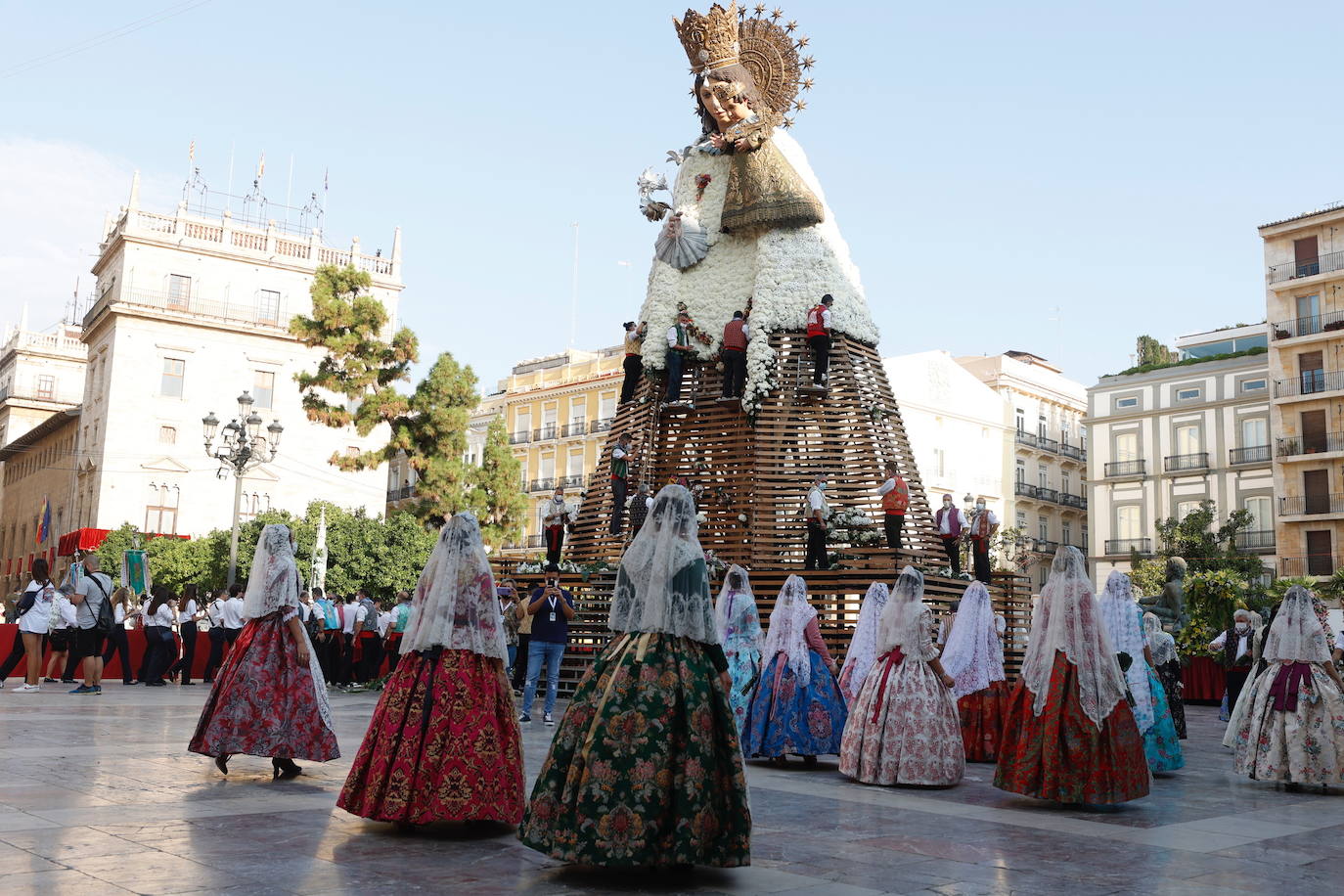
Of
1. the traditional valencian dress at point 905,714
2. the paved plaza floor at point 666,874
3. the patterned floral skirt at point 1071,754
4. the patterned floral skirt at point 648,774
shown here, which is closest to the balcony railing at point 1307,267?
the paved plaza floor at point 666,874

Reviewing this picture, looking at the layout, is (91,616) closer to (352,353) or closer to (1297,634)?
(1297,634)

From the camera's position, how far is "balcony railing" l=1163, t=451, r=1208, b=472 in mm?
45000

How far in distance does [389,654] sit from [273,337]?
31.6m

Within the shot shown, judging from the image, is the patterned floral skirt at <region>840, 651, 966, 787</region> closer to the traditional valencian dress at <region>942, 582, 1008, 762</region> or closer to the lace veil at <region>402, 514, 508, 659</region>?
the traditional valencian dress at <region>942, 582, 1008, 762</region>

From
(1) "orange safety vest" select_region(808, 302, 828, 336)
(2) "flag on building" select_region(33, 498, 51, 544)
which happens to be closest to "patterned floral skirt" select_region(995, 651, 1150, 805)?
(1) "orange safety vest" select_region(808, 302, 828, 336)

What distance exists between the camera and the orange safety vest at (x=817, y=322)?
650 inches

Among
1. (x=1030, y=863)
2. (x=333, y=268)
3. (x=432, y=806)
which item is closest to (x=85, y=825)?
(x=432, y=806)

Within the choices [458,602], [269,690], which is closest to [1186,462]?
[269,690]

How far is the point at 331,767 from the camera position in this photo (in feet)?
29.3

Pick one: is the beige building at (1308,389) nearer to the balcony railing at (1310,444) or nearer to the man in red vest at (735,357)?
the balcony railing at (1310,444)

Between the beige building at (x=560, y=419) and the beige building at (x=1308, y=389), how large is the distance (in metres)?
24.9

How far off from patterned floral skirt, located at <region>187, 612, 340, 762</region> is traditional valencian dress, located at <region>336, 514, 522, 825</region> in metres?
1.89

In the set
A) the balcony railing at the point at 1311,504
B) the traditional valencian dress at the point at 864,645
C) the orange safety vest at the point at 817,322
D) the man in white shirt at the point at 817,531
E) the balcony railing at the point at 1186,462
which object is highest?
the balcony railing at the point at 1186,462

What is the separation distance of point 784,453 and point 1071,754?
9.09 metres
